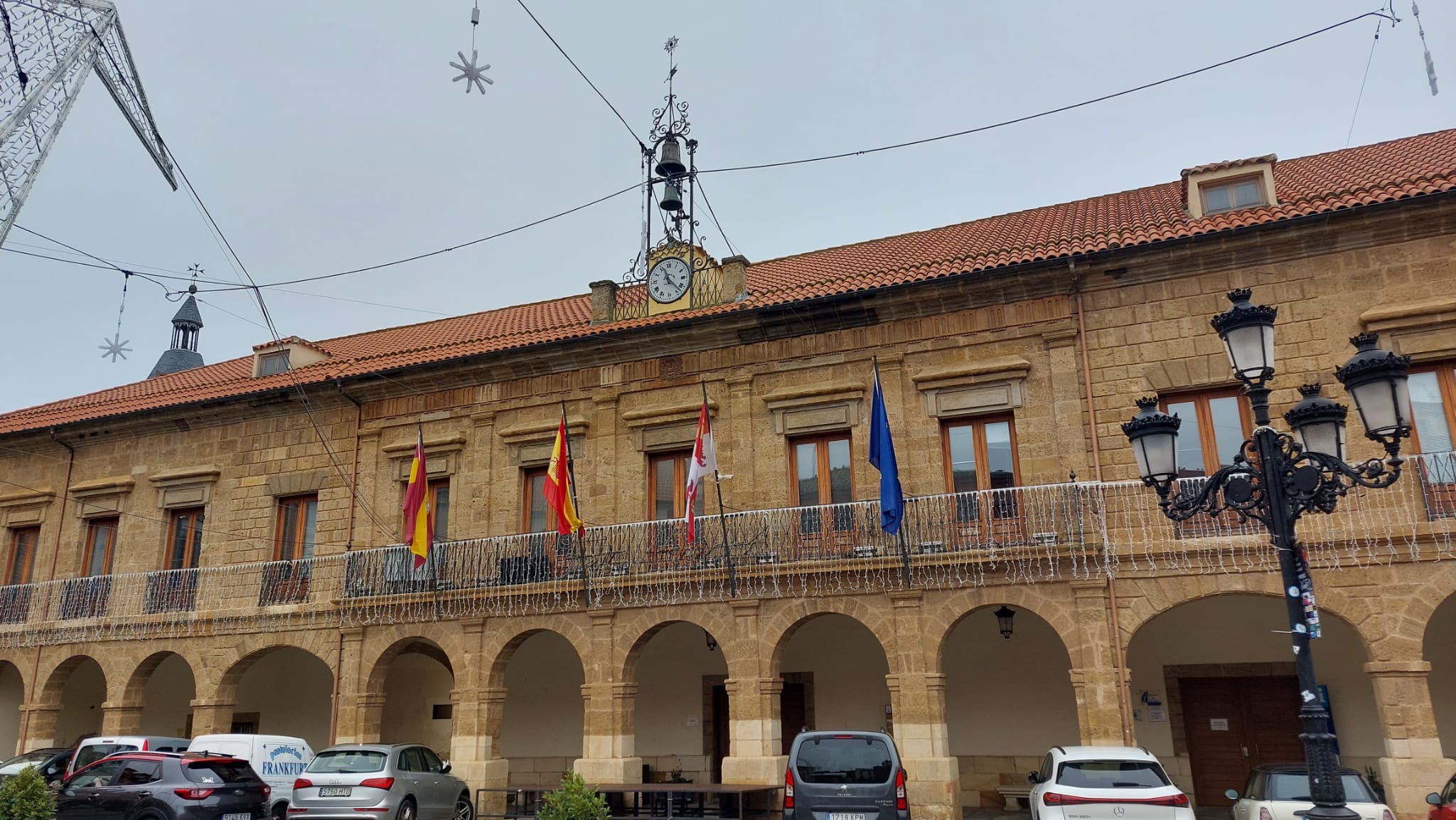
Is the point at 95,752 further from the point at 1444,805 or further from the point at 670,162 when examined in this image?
the point at 1444,805

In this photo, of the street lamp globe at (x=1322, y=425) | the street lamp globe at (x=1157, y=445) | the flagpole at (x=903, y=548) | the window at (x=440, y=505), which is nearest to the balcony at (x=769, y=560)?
the flagpole at (x=903, y=548)

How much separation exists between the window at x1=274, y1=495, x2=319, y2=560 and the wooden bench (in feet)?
39.5

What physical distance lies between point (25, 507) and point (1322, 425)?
22.7 meters

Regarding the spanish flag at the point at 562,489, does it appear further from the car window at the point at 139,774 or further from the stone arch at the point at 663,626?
the car window at the point at 139,774

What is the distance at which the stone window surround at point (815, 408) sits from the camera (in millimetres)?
14781

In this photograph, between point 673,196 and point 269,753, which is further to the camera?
point 673,196

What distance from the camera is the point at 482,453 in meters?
17.0

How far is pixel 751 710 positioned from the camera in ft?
45.8

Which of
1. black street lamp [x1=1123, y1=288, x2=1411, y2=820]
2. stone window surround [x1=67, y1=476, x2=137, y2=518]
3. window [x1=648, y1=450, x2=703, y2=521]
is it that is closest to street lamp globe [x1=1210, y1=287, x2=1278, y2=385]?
black street lamp [x1=1123, y1=288, x2=1411, y2=820]

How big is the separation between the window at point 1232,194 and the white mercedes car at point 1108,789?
801cm

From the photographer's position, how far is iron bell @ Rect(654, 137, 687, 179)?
17.1m

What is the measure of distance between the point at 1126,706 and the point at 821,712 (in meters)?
5.06

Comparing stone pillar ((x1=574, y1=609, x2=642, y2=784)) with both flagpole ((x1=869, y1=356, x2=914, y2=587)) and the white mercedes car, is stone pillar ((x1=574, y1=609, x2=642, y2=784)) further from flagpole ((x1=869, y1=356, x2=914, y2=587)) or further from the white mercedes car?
the white mercedes car

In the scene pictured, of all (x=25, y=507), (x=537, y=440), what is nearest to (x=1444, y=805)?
(x=537, y=440)
